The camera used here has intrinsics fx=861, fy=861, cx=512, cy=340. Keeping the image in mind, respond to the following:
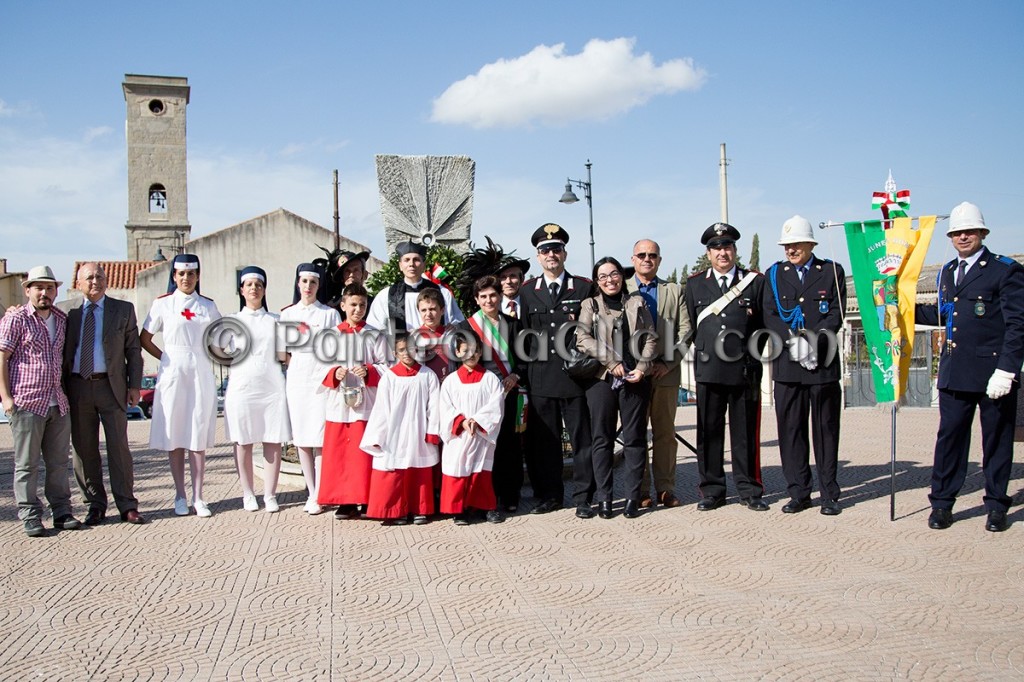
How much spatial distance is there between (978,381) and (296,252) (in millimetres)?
32792

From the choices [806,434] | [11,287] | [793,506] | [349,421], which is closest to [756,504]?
[793,506]

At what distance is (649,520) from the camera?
6250 millimetres

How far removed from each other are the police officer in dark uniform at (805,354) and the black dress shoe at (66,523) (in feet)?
16.9

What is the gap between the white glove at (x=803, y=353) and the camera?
6.21 m

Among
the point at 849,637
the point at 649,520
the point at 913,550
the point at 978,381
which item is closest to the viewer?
the point at 849,637

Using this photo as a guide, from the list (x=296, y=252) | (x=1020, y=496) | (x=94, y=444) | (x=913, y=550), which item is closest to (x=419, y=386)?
(x=94, y=444)

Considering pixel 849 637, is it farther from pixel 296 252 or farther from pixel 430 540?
pixel 296 252

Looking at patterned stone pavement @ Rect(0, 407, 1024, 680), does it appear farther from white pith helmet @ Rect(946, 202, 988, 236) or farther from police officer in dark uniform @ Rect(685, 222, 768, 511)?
white pith helmet @ Rect(946, 202, 988, 236)

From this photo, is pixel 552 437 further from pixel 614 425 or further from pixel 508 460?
pixel 614 425

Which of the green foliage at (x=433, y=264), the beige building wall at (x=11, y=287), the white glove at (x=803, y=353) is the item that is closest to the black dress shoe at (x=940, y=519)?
the white glove at (x=803, y=353)

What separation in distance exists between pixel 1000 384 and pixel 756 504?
6.11 ft

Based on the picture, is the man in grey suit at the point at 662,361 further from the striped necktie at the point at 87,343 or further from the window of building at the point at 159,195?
the window of building at the point at 159,195

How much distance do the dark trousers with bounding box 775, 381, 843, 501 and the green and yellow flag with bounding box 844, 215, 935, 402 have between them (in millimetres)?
369

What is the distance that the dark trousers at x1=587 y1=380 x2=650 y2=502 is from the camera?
6.39 metres
